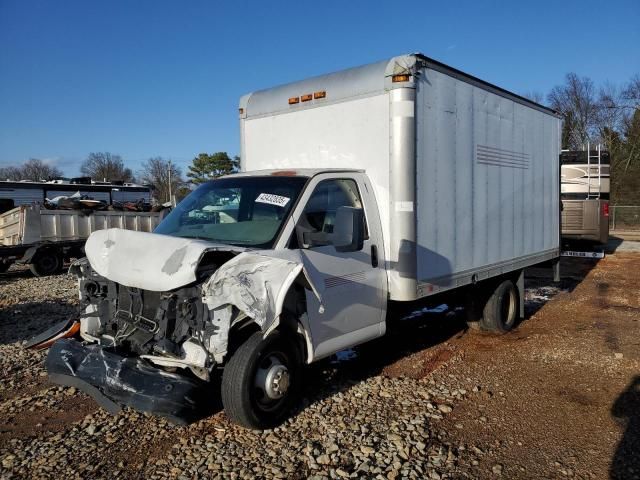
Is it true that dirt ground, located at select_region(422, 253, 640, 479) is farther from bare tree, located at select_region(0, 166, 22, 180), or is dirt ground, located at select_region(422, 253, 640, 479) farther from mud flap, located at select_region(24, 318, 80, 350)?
bare tree, located at select_region(0, 166, 22, 180)

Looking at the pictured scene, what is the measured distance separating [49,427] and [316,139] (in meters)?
3.67

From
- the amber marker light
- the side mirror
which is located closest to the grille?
the side mirror

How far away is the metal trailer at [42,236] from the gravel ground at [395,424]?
26.0ft

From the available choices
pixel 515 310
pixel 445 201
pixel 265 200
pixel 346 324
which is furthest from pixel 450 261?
pixel 515 310

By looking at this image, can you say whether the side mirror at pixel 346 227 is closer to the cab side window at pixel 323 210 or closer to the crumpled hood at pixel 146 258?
the cab side window at pixel 323 210

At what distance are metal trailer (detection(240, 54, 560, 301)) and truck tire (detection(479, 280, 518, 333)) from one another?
42cm

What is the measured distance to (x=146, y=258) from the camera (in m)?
3.89

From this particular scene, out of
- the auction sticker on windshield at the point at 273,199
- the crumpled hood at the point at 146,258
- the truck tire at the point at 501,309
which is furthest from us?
the truck tire at the point at 501,309

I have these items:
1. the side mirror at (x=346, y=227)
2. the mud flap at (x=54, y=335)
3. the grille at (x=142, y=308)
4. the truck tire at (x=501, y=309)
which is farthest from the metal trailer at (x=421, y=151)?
the mud flap at (x=54, y=335)

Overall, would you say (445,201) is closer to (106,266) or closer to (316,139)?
(316,139)

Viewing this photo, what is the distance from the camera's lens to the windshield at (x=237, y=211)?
4469 millimetres

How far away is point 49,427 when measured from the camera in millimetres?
4320

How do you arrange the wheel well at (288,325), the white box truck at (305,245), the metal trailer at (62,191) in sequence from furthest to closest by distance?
the metal trailer at (62,191), the wheel well at (288,325), the white box truck at (305,245)

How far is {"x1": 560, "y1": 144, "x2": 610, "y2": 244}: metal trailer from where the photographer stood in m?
15.8
